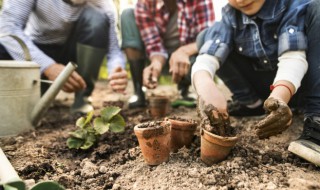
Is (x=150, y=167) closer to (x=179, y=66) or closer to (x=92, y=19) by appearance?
(x=179, y=66)

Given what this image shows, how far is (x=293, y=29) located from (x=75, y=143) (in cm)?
131

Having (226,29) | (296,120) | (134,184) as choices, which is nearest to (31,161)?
(134,184)

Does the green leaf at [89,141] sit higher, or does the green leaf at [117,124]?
the green leaf at [117,124]

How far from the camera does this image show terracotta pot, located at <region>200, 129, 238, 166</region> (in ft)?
4.50

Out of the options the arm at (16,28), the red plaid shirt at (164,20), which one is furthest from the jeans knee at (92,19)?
the arm at (16,28)

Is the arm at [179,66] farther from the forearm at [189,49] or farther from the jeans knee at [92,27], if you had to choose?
the jeans knee at [92,27]

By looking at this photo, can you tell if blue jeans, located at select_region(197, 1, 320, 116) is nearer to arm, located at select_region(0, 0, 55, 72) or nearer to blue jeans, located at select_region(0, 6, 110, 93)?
blue jeans, located at select_region(0, 6, 110, 93)

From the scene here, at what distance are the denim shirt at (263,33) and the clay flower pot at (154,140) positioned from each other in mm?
691

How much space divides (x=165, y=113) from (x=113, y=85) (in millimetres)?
453

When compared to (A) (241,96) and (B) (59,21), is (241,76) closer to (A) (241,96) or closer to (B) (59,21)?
(A) (241,96)

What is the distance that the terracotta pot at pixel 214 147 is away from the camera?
1372 millimetres

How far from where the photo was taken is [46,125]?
7.98 feet

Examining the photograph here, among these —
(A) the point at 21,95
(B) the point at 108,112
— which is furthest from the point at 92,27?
(B) the point at 108,112

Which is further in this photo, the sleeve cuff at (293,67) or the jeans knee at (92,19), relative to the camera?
the jeans knee at (92,19)
